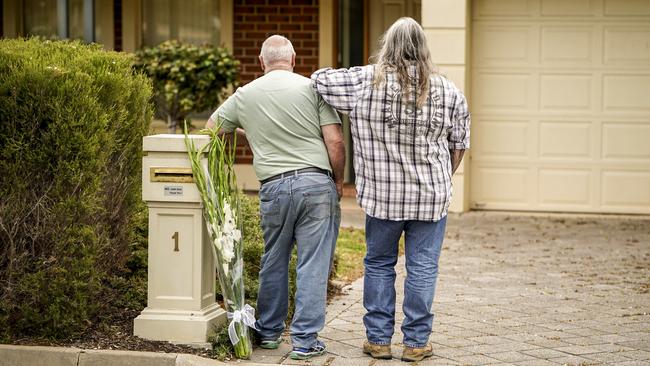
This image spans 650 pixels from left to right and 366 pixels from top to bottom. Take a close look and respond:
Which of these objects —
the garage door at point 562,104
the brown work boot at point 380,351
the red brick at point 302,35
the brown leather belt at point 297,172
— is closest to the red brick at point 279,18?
the red brick at point 302,35

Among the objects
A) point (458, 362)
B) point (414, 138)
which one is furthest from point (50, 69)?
point (458, 362)

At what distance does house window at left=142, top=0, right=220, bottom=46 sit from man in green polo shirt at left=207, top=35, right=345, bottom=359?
871 cm

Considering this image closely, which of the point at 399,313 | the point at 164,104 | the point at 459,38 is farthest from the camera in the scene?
the point at 164,104

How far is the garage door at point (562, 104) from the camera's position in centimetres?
1248

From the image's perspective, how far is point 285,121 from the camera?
605 cm

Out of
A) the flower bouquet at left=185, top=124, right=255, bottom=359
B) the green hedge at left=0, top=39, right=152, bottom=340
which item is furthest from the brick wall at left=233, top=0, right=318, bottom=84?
the flower bouquet at left=185, top=124, right=255, bottom=359

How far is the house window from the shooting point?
48.5 ft

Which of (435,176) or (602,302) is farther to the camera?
(602,302)

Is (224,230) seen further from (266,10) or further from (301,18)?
(266,10)

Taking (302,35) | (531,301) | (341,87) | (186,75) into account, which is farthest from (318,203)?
(302,35)

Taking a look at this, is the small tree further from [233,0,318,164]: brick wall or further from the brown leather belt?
the brown leather belt

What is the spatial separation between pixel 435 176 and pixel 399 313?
5.51ft

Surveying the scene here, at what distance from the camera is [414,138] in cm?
599

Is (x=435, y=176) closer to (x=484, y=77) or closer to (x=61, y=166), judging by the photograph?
(x=61, y=166)
